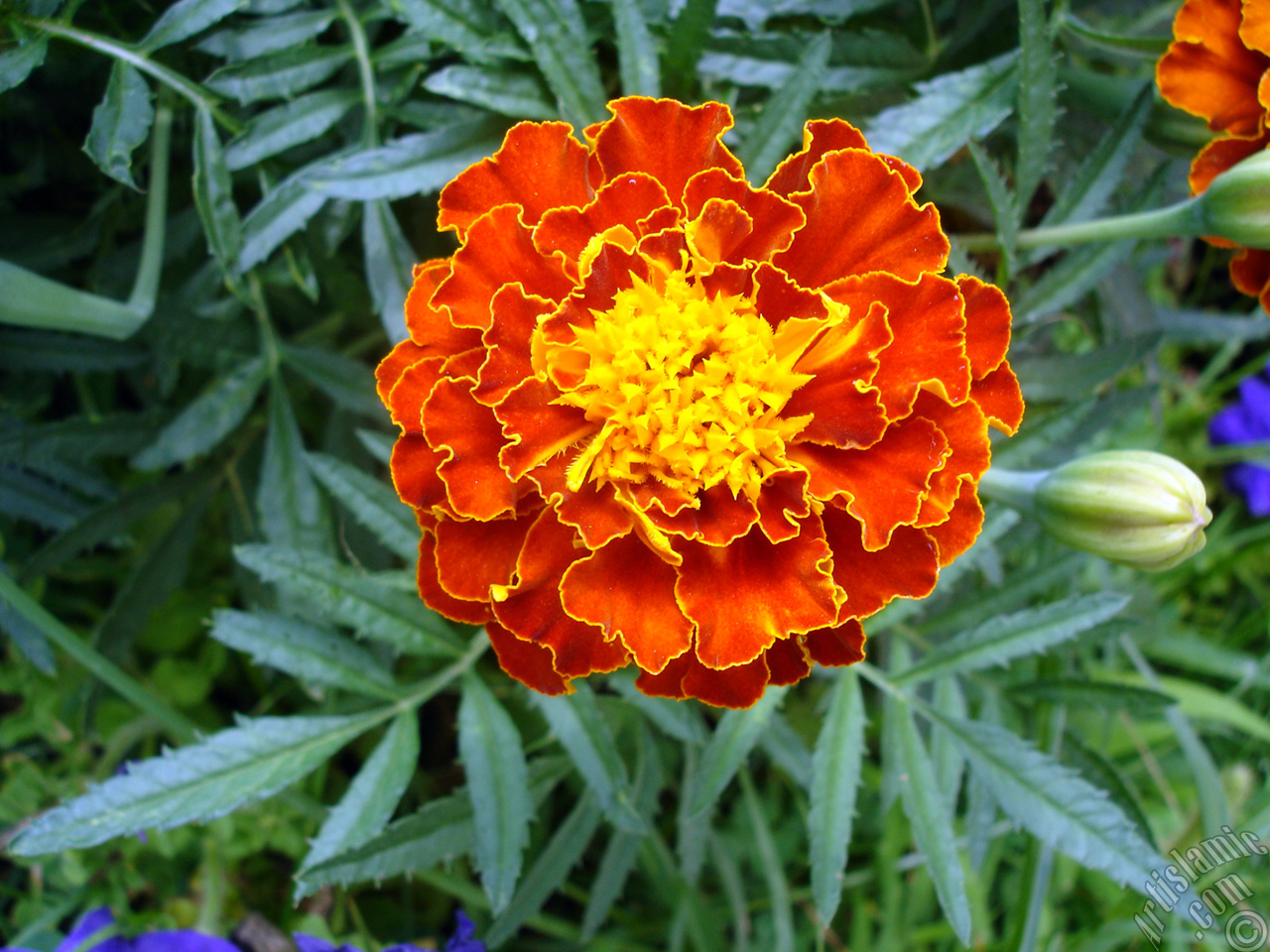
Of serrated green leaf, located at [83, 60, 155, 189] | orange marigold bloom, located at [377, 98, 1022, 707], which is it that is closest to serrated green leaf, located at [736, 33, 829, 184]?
orange marigold bloom, located at [377, 98, 1022, 707]

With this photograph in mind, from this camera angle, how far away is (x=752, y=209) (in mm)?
751

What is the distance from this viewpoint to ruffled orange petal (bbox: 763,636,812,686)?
0.80m

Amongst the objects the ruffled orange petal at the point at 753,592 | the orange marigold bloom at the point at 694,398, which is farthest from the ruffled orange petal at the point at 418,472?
the ruffled orange petal at the point at 753,592

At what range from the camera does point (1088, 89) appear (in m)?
1.16

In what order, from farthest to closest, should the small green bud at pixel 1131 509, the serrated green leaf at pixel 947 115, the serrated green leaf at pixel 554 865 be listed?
1. the serrated green leaf at pixel 554 865
2. the serrated green leaf at pixel 947 115
3. the small green bud at pixel 1131 509

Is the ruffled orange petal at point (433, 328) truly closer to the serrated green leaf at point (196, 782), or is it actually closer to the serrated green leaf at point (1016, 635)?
the serrated green leaf at point (196, 782)

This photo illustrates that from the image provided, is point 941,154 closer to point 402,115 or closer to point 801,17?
point 801,17

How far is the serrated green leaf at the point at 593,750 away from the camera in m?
1.00

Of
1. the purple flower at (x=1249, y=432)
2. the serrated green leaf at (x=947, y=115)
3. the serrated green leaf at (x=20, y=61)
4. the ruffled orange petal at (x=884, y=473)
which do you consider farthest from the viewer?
the purple flower at (x=1249, y=432)

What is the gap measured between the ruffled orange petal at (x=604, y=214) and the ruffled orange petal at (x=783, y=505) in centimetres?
24

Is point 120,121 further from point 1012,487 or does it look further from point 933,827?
point 933,827

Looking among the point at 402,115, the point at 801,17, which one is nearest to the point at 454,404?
the point at 402,115

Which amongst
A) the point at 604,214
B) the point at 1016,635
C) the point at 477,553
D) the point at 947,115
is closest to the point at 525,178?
the point at 604,214

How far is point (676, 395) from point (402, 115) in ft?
1.96
